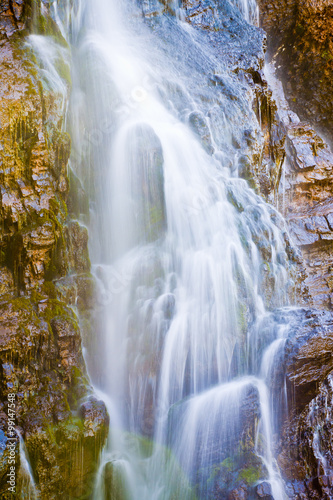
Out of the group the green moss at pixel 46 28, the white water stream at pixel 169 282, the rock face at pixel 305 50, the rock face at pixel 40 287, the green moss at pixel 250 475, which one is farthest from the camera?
the rock face at pixel 305 50

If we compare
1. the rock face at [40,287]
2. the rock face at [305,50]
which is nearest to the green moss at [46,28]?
the rock face at [40,287]

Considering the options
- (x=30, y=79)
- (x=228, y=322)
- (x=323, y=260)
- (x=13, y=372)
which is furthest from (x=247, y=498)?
(x=323, y=260)

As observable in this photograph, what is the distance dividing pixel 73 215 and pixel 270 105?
29.1ft

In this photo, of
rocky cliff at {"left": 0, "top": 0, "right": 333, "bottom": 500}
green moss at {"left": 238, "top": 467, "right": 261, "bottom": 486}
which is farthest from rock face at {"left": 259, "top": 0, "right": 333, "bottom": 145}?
green moss at {"left": 238, "top": 467, "right": 261, "bottom": 486}

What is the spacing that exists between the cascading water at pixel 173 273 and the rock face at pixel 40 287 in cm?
79

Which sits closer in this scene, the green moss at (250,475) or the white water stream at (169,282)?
the green moss at (250,475)

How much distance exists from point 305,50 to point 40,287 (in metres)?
15.7

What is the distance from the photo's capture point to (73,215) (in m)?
7.94

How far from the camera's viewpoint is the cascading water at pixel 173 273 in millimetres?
6402

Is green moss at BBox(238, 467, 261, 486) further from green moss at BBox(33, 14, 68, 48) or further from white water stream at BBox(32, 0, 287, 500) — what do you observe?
green moss at BBox(33, 14, 68, 48)

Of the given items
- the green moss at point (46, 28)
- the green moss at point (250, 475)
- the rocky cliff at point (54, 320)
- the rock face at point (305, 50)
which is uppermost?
the rock face at point (305, 50)

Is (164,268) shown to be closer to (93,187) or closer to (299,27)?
(93,187)

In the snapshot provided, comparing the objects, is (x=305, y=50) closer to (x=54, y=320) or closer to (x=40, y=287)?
(x=40, y=287)

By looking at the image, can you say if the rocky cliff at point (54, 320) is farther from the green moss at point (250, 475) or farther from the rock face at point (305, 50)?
the rock face at point (305, 50)
